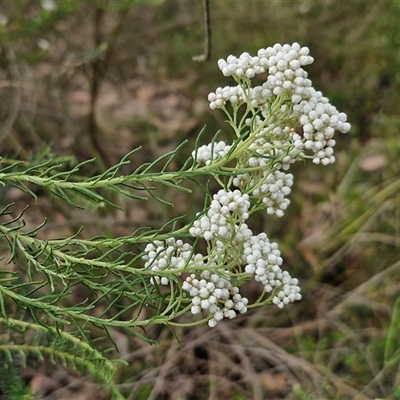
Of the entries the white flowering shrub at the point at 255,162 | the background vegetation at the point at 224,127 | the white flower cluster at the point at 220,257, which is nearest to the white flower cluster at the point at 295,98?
the white flowering shrub at the point at 255,162

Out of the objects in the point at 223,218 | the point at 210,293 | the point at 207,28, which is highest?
the point at 207,28

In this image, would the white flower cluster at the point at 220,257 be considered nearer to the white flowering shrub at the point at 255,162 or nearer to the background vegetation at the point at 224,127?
the white flowering shrub at the point at 255,162

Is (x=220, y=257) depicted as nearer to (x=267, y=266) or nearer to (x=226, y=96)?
(x=267, y=266)

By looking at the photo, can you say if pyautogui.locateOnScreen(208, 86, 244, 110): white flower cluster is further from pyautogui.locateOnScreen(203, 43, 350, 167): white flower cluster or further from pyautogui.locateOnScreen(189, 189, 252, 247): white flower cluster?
pyautogui.locateOnScreen(189, 189, 252, 247): white flower cluster

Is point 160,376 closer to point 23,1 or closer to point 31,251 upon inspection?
point 31,251

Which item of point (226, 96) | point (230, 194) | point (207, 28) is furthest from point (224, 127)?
point (230, 194)
